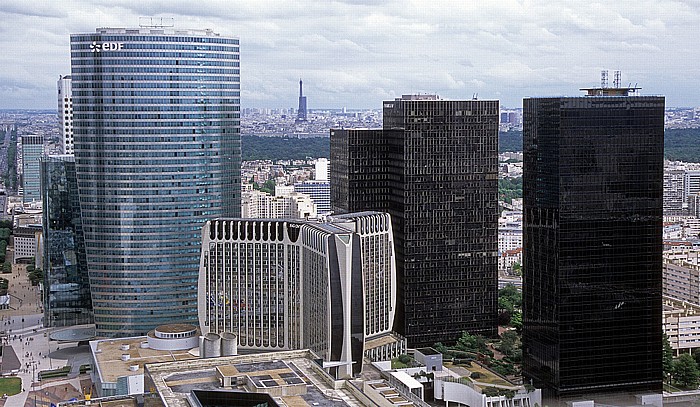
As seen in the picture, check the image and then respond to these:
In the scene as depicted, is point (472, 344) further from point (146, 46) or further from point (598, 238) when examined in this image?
point (146, 46)

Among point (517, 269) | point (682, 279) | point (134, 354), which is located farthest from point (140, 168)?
point (517, 269)

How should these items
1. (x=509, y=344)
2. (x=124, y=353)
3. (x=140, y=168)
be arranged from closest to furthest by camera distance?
(x=124, y=353)
(x=509, y=344)
(x=140, y=168)

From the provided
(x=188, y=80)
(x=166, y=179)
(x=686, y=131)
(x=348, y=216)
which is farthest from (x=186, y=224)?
(x=686, y=131)

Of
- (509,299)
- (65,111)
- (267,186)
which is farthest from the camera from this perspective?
(267,186)

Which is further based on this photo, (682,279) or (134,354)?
(682,279)

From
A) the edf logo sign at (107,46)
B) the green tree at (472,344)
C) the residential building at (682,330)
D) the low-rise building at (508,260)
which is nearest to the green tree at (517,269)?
the low-rise building at (508,260)

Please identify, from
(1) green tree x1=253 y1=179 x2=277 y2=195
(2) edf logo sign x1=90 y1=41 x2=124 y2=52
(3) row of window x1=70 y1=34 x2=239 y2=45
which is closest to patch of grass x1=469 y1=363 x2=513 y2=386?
(3) row of window x1=70 y1=34 x2=239 y2=45
